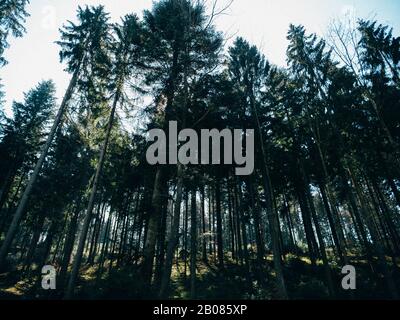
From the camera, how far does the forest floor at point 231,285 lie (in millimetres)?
9453

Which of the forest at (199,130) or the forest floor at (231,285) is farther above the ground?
the forest at (199,130)

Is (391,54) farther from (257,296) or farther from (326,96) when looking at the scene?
(257,296)

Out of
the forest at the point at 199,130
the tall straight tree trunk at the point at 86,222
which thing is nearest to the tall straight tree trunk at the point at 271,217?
the forest at the point at 199,130

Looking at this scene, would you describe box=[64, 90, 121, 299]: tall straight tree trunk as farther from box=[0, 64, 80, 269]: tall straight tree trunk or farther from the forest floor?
box=[0, 64, 80, 269]: tall straight tree trunk

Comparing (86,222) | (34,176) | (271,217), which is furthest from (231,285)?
(34,176)

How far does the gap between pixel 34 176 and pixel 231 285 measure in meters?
13.5

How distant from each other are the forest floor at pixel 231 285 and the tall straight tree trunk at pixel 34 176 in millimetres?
3950

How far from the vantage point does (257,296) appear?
1334 cm

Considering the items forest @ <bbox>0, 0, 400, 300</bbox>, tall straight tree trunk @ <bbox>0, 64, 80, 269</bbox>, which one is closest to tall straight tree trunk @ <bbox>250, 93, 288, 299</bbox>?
forest @ <bbox>0, 0, 400, 300</bbox>

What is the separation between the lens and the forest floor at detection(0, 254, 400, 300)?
945 centimetres

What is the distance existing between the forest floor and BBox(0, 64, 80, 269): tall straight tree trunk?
395 cm

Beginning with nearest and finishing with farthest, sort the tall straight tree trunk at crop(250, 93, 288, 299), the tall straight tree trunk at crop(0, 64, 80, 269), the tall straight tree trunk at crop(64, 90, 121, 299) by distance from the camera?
the tall straight tree trunk at crop(64, 90, 121, 299) → the tall straight tree trunk at crop(0, 64, 80, 269) → the tall straight tree trunk at crop(250, 93, 288, 299)

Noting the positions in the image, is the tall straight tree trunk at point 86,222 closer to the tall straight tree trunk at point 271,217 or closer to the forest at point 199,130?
the forest at point 199,130

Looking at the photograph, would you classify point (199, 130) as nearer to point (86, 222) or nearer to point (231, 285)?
point (86, 222)
